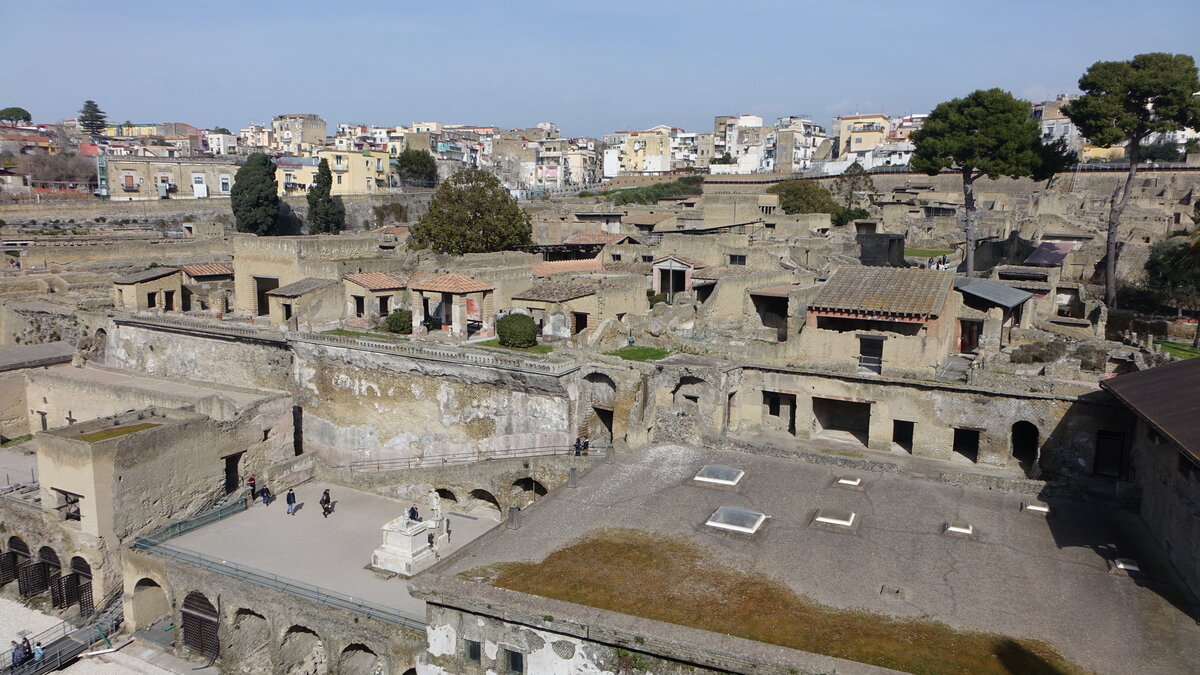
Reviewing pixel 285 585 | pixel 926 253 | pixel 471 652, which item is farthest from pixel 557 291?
pixel 926 253

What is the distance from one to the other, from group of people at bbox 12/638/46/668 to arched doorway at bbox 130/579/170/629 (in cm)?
205

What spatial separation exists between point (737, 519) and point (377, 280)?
2058 cm

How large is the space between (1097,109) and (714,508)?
24.1 m

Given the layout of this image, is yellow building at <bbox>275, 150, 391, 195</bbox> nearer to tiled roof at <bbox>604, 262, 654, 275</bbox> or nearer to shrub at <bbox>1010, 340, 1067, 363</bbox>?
tiled roof at <bbox>604, 262, 654, 275</bbox>

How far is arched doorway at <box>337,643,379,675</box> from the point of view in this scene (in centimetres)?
1816

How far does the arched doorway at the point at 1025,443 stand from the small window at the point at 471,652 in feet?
48.2

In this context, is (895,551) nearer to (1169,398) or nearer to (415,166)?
(1169,398)

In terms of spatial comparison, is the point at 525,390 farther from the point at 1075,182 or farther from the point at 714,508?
the point at 1075,182

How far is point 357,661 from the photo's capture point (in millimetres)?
18734

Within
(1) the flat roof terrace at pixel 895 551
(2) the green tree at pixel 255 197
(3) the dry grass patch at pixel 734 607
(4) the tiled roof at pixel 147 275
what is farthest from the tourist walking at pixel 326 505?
(2) the green tree at pixel 255 197

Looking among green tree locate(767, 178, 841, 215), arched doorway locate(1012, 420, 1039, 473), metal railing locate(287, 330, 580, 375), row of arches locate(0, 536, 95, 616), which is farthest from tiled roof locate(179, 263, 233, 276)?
green tree locate(767, 178, 841, 215)

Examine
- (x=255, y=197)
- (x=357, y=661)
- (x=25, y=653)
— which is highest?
(x=255, y=197)

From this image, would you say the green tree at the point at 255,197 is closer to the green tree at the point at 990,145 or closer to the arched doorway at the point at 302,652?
the arched doorway at the point at 302,652

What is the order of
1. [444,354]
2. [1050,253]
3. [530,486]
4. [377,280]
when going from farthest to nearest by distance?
[1050,253] < [377,280] < [444,354] < [530,486]
